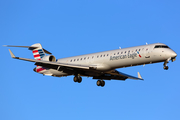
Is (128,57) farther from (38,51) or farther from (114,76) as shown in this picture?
(38,51)

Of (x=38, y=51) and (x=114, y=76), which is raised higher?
(x=38, y=51)

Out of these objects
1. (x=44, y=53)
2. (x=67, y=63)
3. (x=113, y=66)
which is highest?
(x=44, y=53)

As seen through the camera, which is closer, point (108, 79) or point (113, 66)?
point (113, 66)

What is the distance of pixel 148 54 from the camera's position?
93.8ft

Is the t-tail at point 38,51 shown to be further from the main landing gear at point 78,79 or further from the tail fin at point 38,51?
the main landing gear at point 78,79

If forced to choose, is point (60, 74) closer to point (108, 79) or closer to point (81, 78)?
point (81, 78)

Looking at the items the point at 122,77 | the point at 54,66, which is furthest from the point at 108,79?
the point at 54,66

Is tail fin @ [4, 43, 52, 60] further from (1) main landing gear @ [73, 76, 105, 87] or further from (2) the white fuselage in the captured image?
(2) the white fuselage

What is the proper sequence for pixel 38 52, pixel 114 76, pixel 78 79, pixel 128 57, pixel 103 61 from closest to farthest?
pixel 128 57 < pixel 103 61 < pixel 78 79 < pixel 114 76 < pixel 38 52

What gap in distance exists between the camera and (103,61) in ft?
100

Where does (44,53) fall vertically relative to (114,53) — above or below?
above

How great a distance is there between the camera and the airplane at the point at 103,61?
2847 centimetres

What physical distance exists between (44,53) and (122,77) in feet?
30.4

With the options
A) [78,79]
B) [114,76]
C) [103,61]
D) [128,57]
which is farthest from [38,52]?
[128,57]
